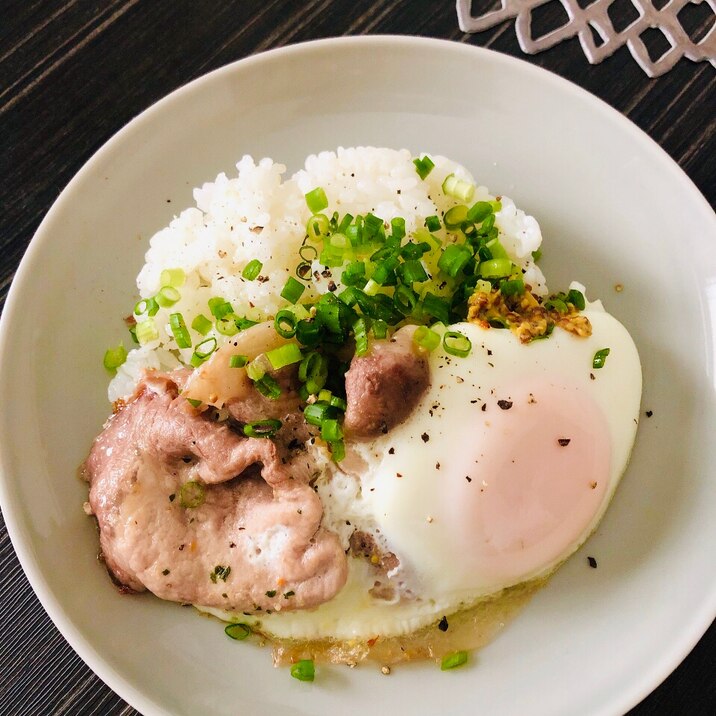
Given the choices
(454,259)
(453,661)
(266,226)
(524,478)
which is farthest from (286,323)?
(453,661)

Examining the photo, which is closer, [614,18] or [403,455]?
[403,455]

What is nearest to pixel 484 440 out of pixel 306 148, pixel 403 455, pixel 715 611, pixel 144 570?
pixel 403 455

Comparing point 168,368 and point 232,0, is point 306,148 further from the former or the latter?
point 168,368

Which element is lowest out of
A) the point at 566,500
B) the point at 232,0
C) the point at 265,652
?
the point at 265,652

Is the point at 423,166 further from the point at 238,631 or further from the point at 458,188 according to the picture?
the point at 238,631

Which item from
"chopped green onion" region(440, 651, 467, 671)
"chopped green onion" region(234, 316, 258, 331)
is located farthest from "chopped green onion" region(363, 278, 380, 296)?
"chopped green onion" region(440, 651, 467, 671)

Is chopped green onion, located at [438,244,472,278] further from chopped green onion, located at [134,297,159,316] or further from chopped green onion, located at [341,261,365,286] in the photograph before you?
chopped green onion, located at [134,297,159,316]

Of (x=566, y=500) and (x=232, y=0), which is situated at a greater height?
(x=232, y=0)

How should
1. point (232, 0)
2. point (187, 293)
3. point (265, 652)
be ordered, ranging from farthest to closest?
1. point (232, 0)
2. point (187, 293)
3. point (265, 652)
